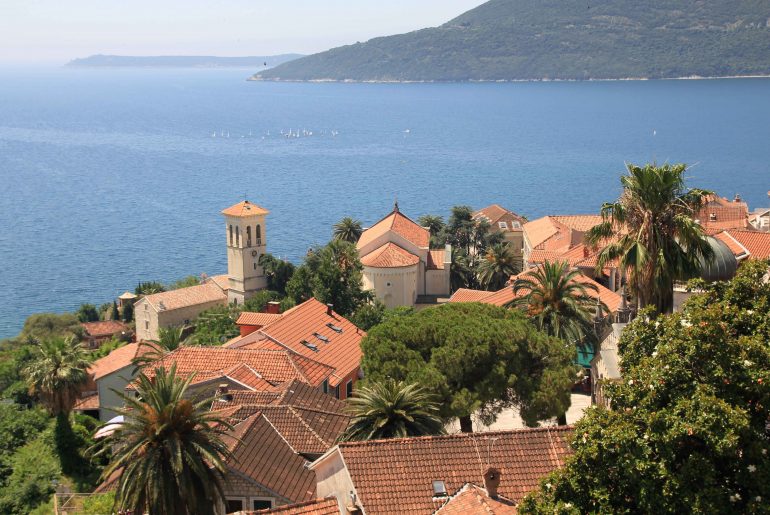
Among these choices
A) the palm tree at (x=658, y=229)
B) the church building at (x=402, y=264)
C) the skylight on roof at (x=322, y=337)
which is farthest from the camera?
the church building at (x=402, y=264)

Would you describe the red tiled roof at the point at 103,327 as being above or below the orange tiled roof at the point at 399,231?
below

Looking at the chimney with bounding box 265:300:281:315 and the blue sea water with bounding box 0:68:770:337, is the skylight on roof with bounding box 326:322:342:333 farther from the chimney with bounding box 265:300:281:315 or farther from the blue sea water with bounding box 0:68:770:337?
the blue sea water with bounding box 0:68:770:337

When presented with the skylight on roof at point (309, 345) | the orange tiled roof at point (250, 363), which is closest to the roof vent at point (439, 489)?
the orange tiled roof at point (250, 363)

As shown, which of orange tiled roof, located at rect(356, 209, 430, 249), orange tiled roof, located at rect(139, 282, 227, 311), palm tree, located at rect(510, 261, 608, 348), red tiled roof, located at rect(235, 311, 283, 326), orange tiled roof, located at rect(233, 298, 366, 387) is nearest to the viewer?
palm tree, located at rect(510, 261, 608, 348)

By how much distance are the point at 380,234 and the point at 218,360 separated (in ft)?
87.7

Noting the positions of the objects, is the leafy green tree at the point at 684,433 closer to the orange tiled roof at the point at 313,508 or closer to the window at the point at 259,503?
the orange tiled roof at the point at 313,508

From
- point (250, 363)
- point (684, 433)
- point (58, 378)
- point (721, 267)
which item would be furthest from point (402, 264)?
point (684, 433)

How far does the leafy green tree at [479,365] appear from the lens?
25.0 meters

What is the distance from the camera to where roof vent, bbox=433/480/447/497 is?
17906 mm

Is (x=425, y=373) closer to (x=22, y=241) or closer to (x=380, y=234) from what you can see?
(x=380, y=234)

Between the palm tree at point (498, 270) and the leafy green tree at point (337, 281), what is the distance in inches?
334

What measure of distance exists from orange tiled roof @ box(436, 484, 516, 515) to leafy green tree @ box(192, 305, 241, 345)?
32.0m

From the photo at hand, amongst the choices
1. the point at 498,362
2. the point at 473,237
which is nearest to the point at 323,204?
the point at 473,237

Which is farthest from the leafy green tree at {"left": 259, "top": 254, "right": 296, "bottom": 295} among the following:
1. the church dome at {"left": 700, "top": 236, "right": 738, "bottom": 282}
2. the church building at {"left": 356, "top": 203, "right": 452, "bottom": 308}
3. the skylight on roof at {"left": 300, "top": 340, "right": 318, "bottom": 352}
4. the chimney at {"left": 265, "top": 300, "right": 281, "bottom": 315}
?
the church dome at {"left": 700, "top": 236, "right": 738, "bottom": 282}
